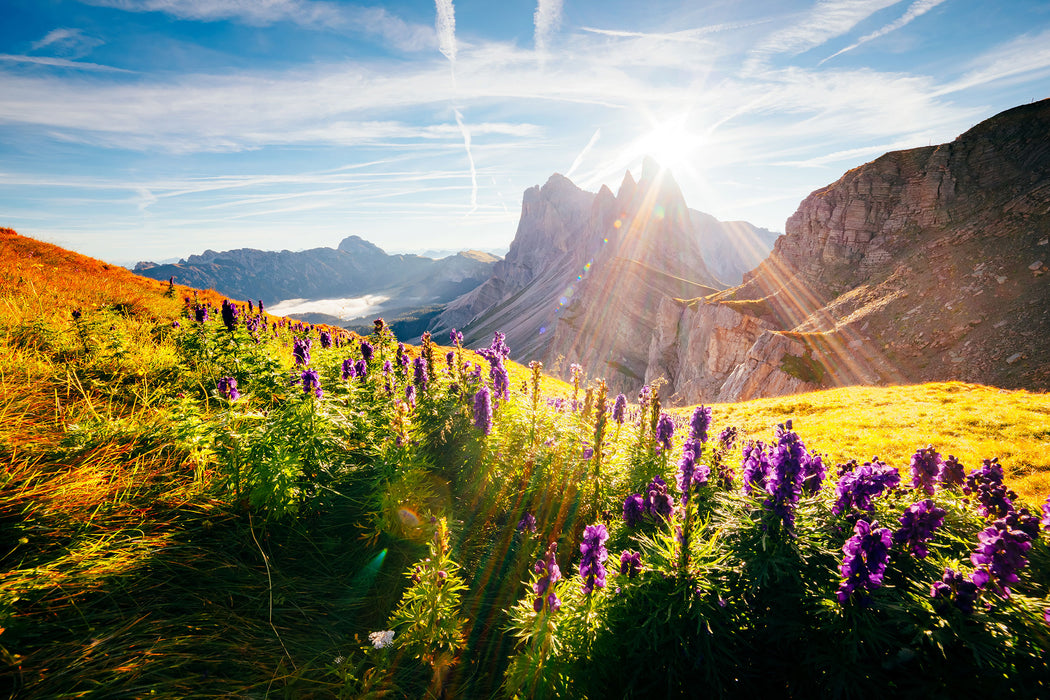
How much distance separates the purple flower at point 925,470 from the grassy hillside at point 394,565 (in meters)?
0.36

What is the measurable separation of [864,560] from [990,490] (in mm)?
2776

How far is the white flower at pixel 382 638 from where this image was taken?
12.0 ft

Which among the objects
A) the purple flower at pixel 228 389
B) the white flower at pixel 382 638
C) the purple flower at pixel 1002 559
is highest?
the purple flower at pixel 228 389

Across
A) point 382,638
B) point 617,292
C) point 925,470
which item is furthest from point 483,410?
point 617,292

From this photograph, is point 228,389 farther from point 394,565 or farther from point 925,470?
point 925,470

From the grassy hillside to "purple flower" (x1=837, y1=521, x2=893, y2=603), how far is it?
3.7 inches

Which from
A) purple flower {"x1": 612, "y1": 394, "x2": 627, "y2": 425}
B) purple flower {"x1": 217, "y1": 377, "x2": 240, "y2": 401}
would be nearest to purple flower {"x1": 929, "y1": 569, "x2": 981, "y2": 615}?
purple flower {"x1": 612, "y1": 394, "x2": 627, "y2": 425}

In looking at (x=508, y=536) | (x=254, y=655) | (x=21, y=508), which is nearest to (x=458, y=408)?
(x=508, y=536)

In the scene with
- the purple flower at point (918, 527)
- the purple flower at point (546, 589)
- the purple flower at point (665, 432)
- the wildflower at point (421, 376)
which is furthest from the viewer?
the wildflower at point (421, 376)

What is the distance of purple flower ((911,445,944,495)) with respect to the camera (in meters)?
4.96

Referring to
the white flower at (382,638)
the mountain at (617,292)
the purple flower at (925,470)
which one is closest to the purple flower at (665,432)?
the purple flower at (925,470)

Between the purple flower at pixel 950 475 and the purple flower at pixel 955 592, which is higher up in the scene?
the purple flower at pixel 955 592

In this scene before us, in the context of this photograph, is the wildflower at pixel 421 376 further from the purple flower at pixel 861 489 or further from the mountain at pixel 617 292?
the mountain at pixel 617 292

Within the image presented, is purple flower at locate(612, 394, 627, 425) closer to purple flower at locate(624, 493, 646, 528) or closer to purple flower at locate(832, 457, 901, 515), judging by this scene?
purple flower at locate(624, 493, 646, 528)
